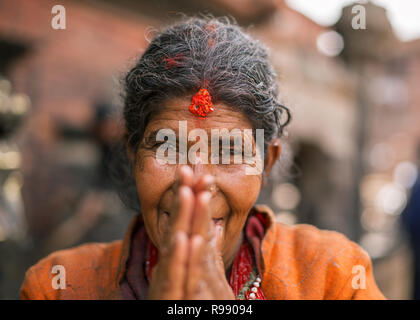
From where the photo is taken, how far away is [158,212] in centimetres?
144

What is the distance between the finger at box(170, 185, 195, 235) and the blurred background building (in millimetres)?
1126

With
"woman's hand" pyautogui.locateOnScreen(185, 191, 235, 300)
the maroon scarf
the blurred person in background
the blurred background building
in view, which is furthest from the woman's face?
the blurred person in background

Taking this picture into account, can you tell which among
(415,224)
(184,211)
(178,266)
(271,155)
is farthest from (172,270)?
(415,224)

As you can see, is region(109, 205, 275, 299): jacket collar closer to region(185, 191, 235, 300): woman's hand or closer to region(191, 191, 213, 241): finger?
region(185, 191, 235, 300): woman's hand

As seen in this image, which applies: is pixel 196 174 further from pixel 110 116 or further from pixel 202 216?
pixel 110 116

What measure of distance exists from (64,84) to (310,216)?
6.29 m

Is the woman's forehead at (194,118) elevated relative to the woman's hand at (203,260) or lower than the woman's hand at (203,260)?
elevated

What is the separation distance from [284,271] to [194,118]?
0.85m

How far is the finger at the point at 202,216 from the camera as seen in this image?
985 millimetres

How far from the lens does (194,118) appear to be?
1410 millimetres

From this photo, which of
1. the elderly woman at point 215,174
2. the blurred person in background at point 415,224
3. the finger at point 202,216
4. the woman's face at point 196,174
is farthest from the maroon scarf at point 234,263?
the blurred person in background at point 415,224

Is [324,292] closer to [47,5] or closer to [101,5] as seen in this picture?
[47,5]

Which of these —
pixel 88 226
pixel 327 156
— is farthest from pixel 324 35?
pixel 88 226

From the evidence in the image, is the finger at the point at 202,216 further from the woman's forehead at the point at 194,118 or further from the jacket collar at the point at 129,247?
the jacket collar at the point at 129,247
